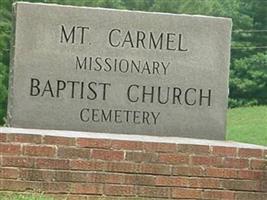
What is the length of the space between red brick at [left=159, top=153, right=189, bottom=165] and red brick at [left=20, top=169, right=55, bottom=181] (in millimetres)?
926

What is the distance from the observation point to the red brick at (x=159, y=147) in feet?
22.2

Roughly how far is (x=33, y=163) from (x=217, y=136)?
185 centimetres

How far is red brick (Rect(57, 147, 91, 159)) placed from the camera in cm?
669

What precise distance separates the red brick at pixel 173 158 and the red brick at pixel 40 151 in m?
0.91

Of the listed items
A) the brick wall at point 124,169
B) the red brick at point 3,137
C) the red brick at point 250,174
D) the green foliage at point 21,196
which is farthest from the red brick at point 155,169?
the red brick at point 3,137

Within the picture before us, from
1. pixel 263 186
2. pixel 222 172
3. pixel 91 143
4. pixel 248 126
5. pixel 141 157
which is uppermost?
pixel 248 126

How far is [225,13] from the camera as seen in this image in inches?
2240

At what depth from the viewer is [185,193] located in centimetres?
684

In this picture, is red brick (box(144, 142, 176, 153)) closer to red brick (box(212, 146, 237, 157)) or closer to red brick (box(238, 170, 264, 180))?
red brick (box(212, 146, 237, 157))

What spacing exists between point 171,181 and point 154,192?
17cm

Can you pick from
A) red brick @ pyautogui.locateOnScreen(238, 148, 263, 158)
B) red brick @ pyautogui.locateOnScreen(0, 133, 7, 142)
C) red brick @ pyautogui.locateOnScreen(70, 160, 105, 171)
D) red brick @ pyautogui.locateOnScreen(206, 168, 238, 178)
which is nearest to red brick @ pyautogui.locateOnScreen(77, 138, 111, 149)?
red brick @ pyautogui.locateOnScreen(70, 160, 105, 171)

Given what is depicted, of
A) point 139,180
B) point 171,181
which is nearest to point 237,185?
point 171,181

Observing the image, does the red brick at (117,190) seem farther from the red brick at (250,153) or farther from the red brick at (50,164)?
the red brick at (250,153)

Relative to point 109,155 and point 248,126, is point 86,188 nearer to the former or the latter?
point 109,155
